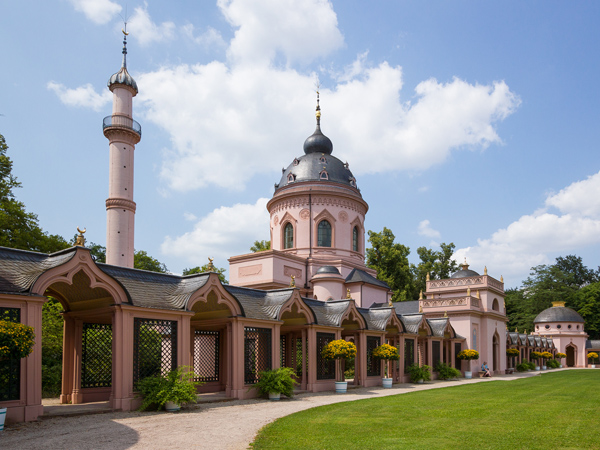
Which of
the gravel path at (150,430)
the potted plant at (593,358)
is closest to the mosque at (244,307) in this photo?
the gravel path at (150,430)

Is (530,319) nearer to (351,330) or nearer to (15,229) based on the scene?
(351,330)

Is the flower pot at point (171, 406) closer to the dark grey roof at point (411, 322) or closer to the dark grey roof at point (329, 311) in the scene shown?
the dark grey roof at point (329, 311)

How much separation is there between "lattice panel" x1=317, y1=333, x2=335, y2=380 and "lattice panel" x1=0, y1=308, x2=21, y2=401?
13.0m

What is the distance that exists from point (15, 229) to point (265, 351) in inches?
862

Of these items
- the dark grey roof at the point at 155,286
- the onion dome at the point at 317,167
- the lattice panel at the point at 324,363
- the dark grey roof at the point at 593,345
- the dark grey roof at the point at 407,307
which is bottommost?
the dark grey roof at the point at 593,345

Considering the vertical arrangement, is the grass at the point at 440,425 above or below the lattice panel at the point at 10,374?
below

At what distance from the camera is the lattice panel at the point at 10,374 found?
12.6 meters

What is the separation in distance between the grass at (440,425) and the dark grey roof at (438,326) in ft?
52.6

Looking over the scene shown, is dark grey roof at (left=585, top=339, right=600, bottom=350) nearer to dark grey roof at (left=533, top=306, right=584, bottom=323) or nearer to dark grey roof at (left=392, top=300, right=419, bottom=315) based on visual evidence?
dark grey roof at (left=533, top=306, right=584, bottom=323)

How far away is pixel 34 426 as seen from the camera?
12359 mm

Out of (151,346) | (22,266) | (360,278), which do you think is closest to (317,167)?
(360,278)

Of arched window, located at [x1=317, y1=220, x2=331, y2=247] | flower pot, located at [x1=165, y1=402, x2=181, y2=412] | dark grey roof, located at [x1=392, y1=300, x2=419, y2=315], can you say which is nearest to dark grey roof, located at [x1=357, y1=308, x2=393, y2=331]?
arched window, located at [x1=317, y1=220, x2=331, y2=247]

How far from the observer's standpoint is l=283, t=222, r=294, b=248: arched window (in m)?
41.6

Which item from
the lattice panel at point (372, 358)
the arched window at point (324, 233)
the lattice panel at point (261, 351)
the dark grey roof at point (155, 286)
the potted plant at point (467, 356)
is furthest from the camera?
the arched window at point (324, 233)
